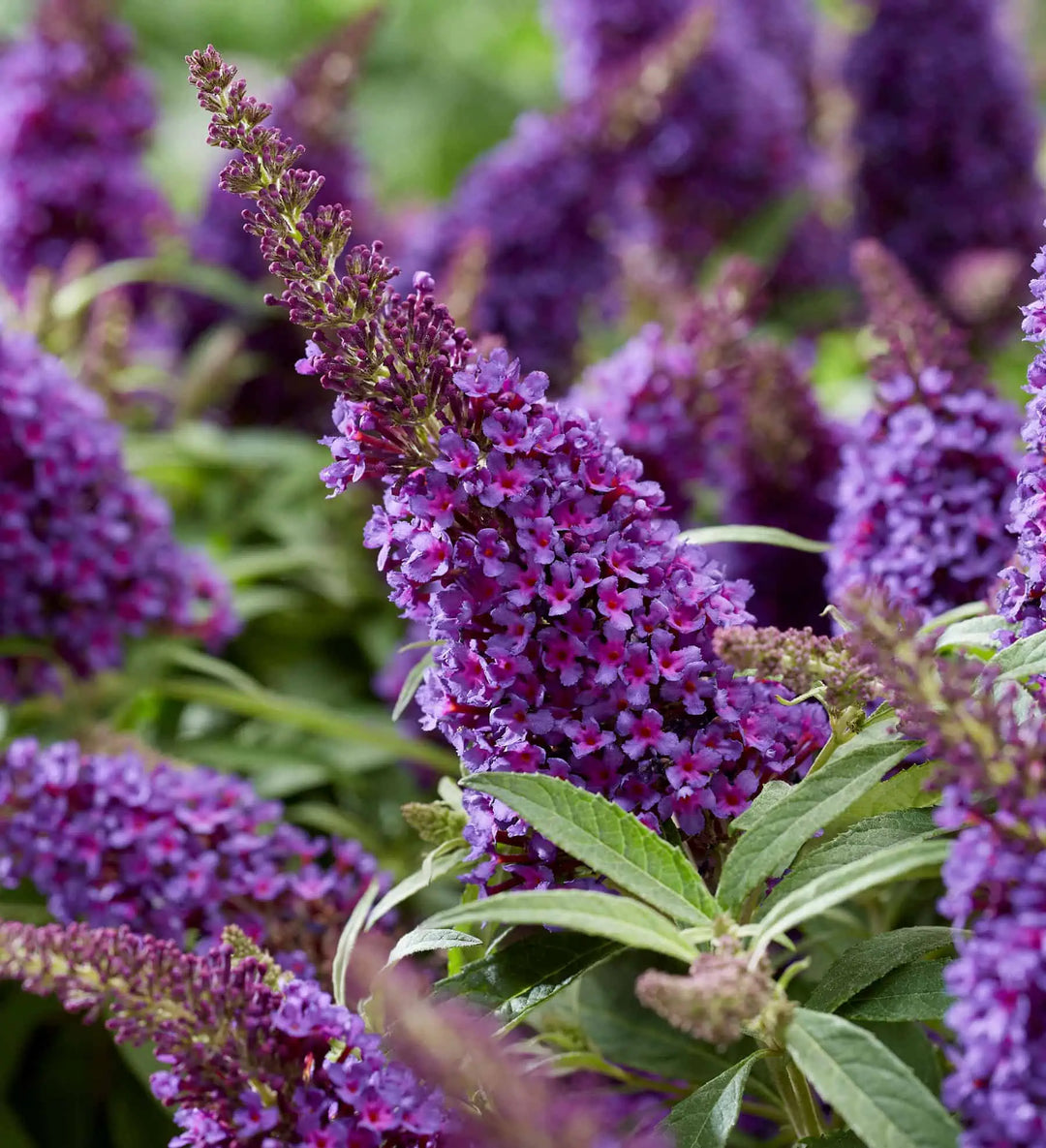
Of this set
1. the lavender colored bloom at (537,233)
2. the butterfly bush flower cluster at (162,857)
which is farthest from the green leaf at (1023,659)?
the lavender colored bloom at (537,233)

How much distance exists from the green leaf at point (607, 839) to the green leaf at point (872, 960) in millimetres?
68

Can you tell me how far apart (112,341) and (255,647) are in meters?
0.36

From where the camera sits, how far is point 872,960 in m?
0.60

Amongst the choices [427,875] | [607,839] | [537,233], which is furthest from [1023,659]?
[537,233]

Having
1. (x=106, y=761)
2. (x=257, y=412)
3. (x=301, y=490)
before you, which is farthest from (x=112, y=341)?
(x=106, y=761)

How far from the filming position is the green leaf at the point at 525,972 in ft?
1.99

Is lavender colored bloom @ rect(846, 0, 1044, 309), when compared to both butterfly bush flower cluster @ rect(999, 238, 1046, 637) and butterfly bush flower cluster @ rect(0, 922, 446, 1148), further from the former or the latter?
butterfly bush flower cluster @ rect(0, 922, 446, 1148)

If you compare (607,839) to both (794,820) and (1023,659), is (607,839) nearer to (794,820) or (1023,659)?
(794,820)

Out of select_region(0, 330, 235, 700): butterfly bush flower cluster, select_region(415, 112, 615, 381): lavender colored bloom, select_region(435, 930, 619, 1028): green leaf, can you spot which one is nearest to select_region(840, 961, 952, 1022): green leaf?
select_region(435, 930, 619, 1028): green leaf

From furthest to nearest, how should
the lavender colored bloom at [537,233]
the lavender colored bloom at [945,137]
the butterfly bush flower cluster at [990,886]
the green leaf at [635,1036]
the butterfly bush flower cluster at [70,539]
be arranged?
the lavender colored bloom at [945,137] → the lavender colored bloom at [537,233] → the butterfly bush flower cluster at [70,539] → the green leaf at [635,1036] → the butterfly bush flower cluster at [990,886]

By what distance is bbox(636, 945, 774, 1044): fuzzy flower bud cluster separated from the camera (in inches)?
18.0

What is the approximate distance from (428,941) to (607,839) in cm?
12

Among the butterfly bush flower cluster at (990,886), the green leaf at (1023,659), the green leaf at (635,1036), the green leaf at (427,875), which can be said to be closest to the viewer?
the butterfly bush flower cluster at (990,886)

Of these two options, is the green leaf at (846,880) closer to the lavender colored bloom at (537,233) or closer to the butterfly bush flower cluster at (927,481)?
the butterfly bush flower cluster at (927,481)
